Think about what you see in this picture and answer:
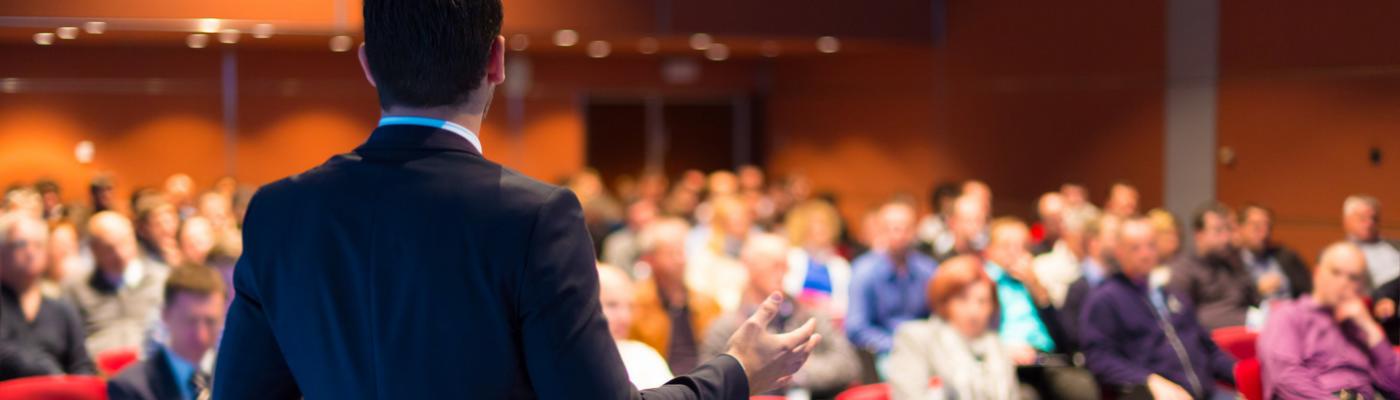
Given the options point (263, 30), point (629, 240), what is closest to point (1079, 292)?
point (629, 240)

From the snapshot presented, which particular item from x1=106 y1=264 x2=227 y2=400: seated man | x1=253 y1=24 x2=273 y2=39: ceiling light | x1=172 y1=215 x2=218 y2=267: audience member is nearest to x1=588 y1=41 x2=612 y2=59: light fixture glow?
x1=253 y1=24 x2=273 y2=39: ceiling light

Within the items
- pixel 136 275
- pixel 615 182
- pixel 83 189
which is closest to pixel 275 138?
pixel 83 189

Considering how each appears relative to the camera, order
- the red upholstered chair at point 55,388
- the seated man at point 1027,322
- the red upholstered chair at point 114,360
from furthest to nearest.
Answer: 1. the seated man at point 1027,322
2. the red upholstered chair at point 114,360
3. the red upholstered chair at point 55,388

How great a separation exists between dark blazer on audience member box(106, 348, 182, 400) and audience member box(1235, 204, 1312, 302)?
5.84 meters

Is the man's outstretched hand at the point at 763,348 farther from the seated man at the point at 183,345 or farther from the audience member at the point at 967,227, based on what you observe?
the audience member at the point at 967,227

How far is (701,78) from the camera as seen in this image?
49.1 ft

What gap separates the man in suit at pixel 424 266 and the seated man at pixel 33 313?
4013 mm

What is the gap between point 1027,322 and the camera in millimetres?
6152

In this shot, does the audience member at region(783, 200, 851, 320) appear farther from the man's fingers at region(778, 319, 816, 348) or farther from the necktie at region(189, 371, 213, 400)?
the man's fingers at region(778, 319, 816, 348)

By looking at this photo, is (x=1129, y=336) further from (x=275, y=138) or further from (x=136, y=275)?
(x=275, y=138)

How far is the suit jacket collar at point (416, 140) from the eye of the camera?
1348mm

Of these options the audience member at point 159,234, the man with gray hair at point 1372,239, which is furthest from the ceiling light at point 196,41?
the man with gray hair at point 1372,239

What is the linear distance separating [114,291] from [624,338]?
2611 mm

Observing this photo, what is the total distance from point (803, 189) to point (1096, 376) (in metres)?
7.48
